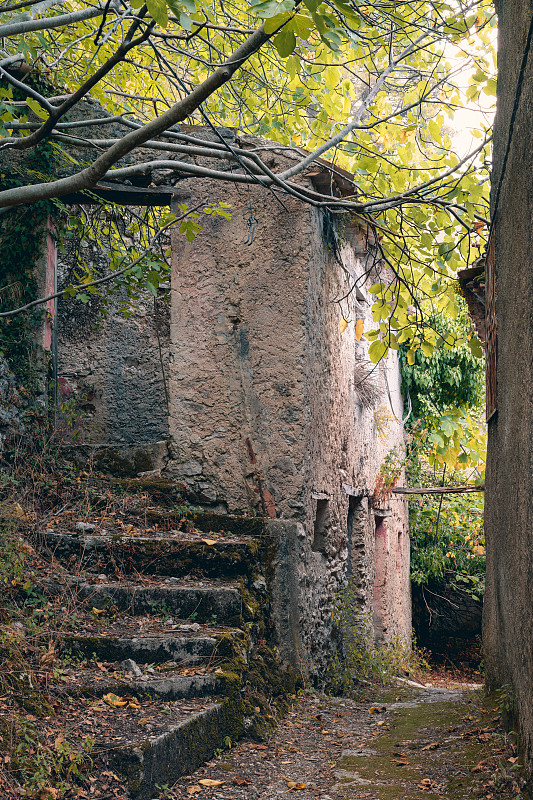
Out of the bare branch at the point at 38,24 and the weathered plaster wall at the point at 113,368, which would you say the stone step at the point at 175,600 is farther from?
the weathered plaster wall at the point at 113,368

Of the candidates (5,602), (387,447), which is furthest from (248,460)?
(387,447)

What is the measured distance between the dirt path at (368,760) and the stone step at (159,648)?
1.67 feet

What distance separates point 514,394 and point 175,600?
2.45 meters

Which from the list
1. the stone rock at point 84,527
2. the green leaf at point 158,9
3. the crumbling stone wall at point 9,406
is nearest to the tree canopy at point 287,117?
the green leaf at point 158,9

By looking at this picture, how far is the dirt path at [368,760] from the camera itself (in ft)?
10.6

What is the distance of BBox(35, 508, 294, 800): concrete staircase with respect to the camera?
3236 mm

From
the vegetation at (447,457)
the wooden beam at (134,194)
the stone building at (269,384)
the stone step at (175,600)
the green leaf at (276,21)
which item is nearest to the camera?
the green leaf at (276,21)

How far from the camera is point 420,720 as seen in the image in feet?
16.2

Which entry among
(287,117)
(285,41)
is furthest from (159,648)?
(287,117)

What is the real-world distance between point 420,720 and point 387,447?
5254mm

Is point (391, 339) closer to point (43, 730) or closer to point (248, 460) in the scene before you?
point (248, 460)

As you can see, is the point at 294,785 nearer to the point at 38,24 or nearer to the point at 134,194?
the point at 38,24

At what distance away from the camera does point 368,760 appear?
3986 mm

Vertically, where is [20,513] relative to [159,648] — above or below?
above
